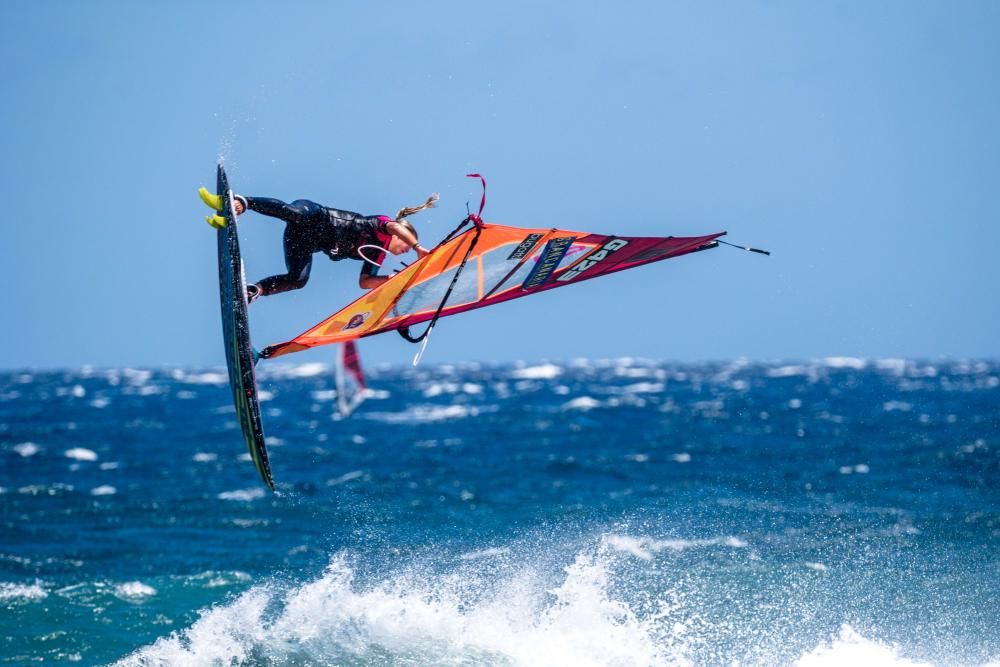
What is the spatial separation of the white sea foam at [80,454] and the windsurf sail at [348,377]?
20373mm

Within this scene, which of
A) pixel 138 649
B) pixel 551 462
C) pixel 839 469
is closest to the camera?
pixel 138 649

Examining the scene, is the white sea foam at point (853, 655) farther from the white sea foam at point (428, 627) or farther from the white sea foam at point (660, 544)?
the white sea foam at point (660, 544)

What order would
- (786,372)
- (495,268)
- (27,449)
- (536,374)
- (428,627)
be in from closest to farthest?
1. (495,268)
2. (428,627)
3. (27,449)
4. (536,374)
5. (786,372)

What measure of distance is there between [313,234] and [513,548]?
844 cm

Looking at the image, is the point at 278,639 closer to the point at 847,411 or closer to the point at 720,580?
the point at 720,580

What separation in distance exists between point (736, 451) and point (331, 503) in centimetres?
1107

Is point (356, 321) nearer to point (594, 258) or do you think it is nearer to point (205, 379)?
point (594, 258)

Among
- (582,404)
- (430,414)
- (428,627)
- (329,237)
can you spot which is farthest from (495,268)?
(582,404)

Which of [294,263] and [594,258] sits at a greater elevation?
[294,263]

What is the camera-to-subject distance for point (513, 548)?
1616cm

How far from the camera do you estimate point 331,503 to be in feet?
67.9

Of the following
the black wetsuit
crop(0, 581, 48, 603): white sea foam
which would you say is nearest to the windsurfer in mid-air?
the black wetsuit

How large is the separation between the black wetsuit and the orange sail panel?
15.6 inches

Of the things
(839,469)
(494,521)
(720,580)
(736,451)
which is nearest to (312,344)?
(720,580)
